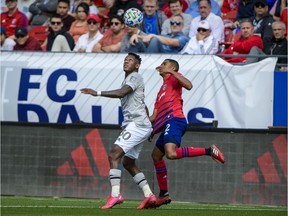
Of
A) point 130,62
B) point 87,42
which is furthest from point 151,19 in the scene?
point 130,62

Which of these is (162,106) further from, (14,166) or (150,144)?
(14,166)

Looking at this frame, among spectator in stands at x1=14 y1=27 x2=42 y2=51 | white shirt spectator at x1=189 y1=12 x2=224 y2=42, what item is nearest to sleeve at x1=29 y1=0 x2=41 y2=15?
spectator in stands at x1=14 y1=27 x2=42 y2=51

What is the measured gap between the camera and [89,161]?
18594mm

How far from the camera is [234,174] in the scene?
58.3 feet

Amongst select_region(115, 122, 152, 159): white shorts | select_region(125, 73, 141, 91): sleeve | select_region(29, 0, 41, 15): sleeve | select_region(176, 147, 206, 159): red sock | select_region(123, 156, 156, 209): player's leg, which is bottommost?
select_region(123, 156, 156, 209): player's leg

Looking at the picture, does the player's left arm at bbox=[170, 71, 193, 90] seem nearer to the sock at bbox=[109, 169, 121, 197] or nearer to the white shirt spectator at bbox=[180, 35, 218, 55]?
the sock at bbox=[109, 169, 121, 197]

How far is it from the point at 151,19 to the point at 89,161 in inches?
135

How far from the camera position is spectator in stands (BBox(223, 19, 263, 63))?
18.3m

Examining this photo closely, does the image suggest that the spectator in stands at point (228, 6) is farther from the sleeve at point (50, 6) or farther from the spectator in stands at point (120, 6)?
the sleeve at point (50, 6)

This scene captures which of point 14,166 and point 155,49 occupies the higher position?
point 155,49

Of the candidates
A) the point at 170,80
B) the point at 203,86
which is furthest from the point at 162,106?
the point at 203,86

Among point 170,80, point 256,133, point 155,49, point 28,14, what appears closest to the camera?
point 170,80

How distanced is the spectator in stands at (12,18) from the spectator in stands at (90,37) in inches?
112

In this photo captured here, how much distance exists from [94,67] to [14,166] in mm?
2530
